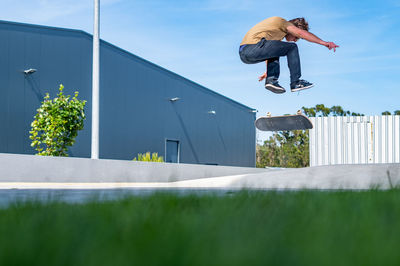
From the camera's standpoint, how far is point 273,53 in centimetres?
637

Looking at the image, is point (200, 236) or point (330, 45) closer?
point (200, 236)

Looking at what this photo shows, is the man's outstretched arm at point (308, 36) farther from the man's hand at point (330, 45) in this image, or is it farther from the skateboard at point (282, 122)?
the skateboard at point (282, 122)

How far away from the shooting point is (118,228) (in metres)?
1.58

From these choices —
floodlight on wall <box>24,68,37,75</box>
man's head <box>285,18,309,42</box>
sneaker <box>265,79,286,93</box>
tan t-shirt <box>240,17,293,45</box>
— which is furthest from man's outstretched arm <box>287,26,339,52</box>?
floodlight on wall <box>24,68,37,75</box>

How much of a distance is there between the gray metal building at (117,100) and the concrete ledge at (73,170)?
5.21 meters

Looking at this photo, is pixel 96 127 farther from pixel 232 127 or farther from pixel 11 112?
pixel 232 127

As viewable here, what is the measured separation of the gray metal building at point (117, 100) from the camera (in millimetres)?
15375

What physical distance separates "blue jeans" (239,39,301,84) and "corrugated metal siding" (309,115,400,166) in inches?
440

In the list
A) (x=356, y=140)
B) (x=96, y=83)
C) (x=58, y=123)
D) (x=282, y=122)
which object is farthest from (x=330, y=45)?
(x=356, y=140)

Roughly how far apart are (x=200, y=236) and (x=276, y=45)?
5.29 meters

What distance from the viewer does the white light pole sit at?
40.9 feet

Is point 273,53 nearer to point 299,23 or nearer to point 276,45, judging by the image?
point 276,45

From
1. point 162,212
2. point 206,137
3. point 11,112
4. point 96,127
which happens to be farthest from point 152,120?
point 162,212

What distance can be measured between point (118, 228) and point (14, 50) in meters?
15.5
